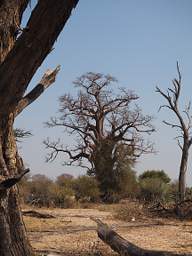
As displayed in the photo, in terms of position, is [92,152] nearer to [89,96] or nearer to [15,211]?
[89,96]

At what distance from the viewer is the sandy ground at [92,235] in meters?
7.02

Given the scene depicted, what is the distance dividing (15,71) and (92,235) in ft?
16.2

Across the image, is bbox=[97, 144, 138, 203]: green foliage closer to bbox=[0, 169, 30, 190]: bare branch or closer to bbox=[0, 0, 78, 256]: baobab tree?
bbox=[0, 0, 78, 256]: baobab tree

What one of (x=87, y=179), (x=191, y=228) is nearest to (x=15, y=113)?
(x=191, y=228)

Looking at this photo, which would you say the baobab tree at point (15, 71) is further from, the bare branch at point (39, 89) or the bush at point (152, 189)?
the bush at point (152, 189)

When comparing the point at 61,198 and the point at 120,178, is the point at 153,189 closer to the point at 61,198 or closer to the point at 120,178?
the point at 120,178

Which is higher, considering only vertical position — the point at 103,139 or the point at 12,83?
the point at 103,139

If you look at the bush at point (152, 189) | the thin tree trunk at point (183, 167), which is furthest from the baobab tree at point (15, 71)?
the bush at point (152, 189)

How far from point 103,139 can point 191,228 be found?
1465 cm

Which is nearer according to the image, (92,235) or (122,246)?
(122,246)

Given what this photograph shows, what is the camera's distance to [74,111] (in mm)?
26328

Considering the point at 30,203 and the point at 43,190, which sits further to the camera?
the point at 43,190

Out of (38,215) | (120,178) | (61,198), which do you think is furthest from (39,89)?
(120,178)

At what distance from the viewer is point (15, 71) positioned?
4.88m
